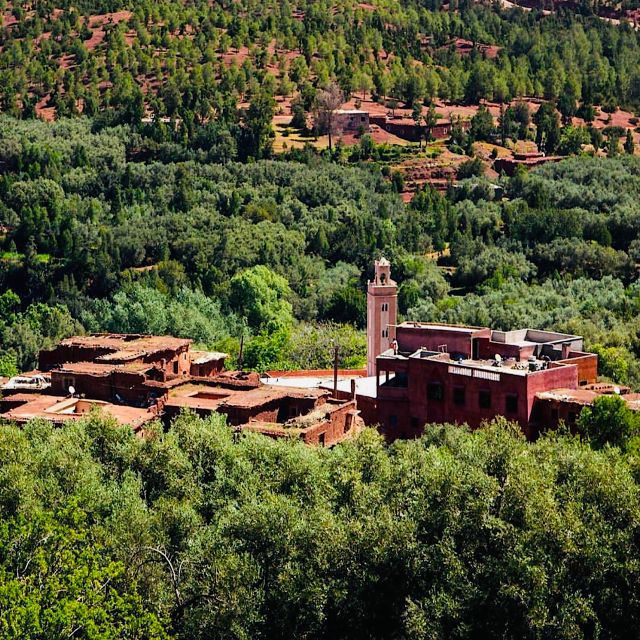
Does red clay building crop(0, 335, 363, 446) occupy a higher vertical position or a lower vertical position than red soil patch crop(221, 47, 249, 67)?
lower

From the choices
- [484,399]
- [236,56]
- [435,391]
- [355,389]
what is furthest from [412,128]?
[484,399]

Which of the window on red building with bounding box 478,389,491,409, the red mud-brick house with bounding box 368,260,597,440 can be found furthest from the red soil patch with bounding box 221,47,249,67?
the window on red building with bounding box 478,389,491,409

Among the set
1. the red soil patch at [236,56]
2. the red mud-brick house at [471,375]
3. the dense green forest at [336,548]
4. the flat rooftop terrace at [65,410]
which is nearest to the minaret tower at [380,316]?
the red mud-brick house at [471,375]

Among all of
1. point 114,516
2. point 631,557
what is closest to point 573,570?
point 631,557

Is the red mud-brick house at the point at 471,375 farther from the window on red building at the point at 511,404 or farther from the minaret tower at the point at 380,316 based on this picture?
the minaret tower at the point at 380,316

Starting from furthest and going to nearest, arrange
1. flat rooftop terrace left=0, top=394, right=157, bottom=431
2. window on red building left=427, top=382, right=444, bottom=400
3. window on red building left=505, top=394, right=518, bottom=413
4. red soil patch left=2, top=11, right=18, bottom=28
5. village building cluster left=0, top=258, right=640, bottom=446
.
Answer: red soil patch left=2, top=11, right=18, bottom=28
window on red building left=427, top=382, right=444, bottom=400
window on red building left=505, top=394, right=518, bottom=413
village building cluster left=0, top=258, right=640, bottom=446
flat rooftop terrace left=0, top=394, right=157, bottom=431

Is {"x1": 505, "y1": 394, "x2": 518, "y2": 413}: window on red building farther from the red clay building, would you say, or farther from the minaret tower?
the minaret tower

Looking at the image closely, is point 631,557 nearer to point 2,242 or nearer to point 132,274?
point 132,274
